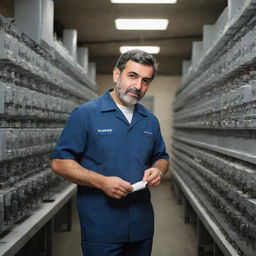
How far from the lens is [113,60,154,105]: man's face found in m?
2.16

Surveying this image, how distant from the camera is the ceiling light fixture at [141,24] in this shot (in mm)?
6527


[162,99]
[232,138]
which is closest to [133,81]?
[232,138]

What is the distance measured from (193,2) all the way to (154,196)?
4314mm

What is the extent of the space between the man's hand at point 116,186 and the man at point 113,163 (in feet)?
0.28

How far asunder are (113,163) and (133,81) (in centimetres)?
46

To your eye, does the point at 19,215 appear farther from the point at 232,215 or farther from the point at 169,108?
the point at 169,108

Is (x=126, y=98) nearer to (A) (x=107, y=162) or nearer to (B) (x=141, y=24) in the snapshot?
(A) (x=107, y=162)

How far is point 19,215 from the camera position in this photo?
10.3 ft

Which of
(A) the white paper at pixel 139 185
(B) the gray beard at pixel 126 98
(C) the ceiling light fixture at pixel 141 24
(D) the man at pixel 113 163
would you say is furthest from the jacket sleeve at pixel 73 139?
(C) the ceiling light fixture at pixel 141 24

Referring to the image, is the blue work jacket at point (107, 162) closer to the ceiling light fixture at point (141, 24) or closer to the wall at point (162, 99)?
the ceiling light fixture at point (141, 24)

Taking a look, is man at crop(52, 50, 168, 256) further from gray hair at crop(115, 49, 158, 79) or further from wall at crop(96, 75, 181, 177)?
wall at crop(96, 75, 181, 177)

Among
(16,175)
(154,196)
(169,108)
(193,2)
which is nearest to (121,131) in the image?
(16,175)

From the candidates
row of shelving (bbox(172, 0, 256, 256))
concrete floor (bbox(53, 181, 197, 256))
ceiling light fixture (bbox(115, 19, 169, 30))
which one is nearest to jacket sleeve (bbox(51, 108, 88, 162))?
row of shelving (bbox(172, 0, 256, 256))

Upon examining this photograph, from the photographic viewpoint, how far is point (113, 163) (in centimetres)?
215
